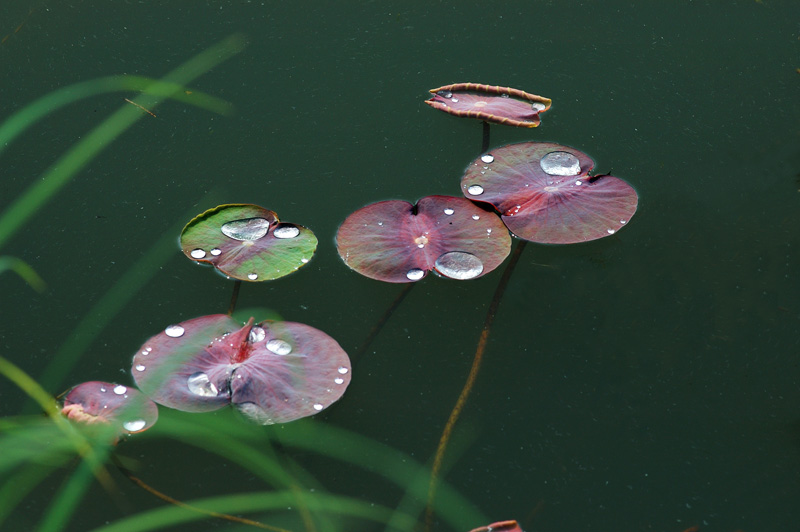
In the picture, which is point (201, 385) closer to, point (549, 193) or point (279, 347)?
point (279, 347)

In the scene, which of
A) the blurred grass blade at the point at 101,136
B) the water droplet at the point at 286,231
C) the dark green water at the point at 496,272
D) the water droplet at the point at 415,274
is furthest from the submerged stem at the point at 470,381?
the blurred grass blade at the point at 101,136

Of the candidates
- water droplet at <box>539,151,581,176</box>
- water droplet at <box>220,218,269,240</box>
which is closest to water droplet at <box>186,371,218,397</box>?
water droplet at <box>220,218,269,240</box>

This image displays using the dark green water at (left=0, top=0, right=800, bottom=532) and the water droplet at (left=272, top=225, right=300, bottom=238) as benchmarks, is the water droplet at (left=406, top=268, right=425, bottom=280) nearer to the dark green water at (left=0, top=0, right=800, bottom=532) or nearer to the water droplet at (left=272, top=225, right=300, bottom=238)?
the dark green water at (left=0, top=0, right=800, bottom=532)

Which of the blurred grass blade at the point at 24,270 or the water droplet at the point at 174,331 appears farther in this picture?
the blurred grass blade at the point at 24,270

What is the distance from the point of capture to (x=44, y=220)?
1479mm

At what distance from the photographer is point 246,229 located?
1.42 m

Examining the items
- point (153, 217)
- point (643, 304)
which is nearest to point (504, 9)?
point (643, 304)

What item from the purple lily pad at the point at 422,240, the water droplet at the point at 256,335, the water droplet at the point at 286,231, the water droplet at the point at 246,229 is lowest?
the water droplet at the point at 256,335

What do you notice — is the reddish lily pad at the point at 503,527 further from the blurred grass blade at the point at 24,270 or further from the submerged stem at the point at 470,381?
the blurred grass blade at the point at 24,270

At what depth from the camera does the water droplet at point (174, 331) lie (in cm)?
128

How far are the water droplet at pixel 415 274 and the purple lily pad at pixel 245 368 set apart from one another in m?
0.21

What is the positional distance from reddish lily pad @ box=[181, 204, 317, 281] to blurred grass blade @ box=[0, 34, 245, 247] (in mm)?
368

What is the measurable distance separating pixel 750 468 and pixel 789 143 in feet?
2.75

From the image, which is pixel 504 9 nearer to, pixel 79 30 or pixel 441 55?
pixel 441 55
